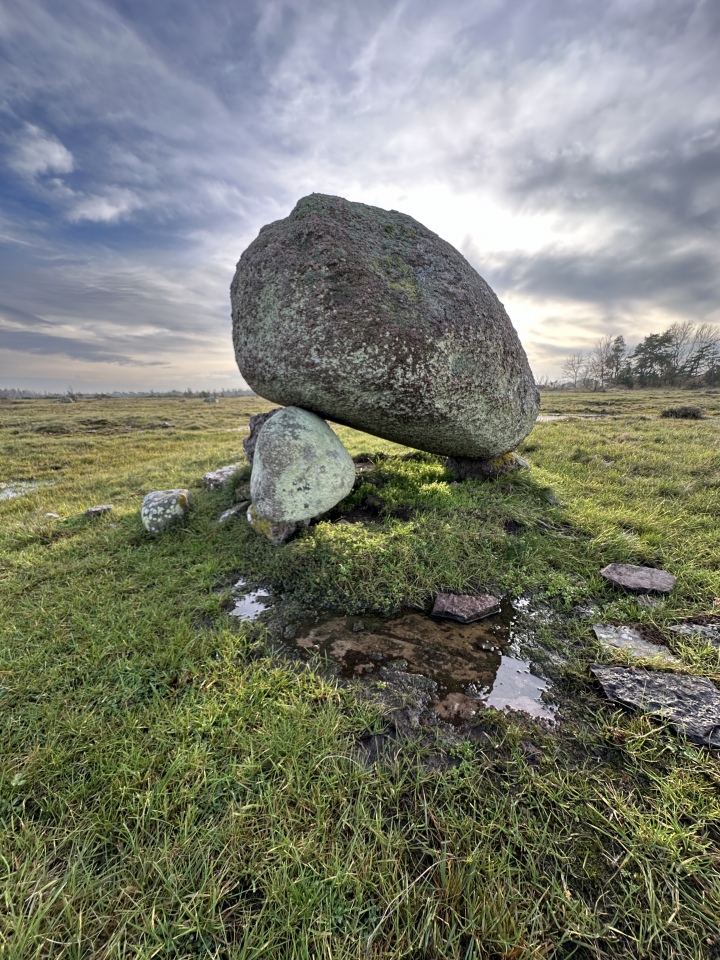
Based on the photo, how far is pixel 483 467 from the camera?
7.05 m

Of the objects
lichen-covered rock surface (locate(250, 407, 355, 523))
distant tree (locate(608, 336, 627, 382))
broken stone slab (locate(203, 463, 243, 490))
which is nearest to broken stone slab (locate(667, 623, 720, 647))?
lichen-covered rock surface (locate(250, 407, 355, 523))

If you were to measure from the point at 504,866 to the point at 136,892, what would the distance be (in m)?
1.90

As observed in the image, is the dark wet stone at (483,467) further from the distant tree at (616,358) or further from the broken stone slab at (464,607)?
the distant tree at (616,358)

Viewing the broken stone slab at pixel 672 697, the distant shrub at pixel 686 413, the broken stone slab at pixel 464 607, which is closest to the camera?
the broken stone slab at pixel 672 697

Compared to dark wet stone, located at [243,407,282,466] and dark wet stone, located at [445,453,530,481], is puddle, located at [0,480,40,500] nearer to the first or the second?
dark wet stone, located at [243,407,282,466]

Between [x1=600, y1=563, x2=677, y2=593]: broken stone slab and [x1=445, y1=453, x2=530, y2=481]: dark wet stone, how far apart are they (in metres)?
2.75

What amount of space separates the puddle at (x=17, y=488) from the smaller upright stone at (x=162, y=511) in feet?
19.2

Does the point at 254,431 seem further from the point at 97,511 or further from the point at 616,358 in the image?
the point at 616,358

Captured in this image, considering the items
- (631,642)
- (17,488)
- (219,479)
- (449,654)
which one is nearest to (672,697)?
(631,642)

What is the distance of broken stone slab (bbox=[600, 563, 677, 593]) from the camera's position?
166 inches

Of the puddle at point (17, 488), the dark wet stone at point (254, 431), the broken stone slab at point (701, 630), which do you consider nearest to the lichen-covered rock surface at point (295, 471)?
the dark wet stone at point (254, 431)

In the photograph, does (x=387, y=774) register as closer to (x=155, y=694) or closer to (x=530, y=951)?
(x=530, y=951)

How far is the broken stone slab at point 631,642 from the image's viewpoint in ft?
11.1

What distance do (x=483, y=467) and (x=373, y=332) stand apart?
3.36 m
